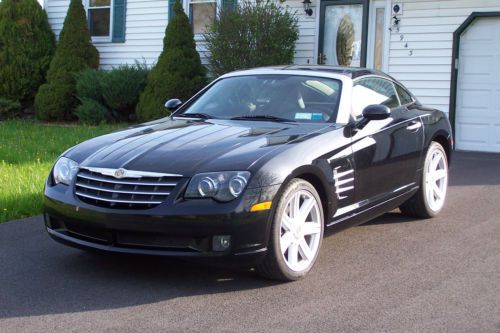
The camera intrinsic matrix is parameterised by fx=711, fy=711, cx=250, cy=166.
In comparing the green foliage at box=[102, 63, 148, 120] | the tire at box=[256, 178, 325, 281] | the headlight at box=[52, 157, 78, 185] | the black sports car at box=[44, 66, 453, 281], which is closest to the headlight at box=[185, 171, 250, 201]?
the black sports car at box=[44, 66, 453, 281]

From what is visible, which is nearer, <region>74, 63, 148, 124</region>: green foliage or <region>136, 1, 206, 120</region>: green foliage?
<region>136, 1, 206, 120</region>: green foliage

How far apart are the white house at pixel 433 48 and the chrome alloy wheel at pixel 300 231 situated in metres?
8.02

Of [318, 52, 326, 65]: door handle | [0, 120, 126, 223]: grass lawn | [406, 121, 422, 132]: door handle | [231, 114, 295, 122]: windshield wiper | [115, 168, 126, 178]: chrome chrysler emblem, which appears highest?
[318, 52, 326, 65]: door handle

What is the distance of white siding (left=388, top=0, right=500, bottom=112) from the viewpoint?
12227 mm

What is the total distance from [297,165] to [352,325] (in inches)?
46.4

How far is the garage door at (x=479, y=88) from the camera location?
1195 centimetres

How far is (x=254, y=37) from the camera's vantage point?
44.2 feet

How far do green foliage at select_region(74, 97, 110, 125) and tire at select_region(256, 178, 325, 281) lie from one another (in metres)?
10.8

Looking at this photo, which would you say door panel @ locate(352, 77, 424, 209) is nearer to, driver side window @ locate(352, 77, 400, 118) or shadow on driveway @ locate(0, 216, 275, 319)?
driver side window @ locate(352, 77, 400, 118)

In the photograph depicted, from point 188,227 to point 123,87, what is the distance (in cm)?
Answer: 1121

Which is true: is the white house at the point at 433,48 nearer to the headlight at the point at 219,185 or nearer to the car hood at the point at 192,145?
the car hood at the point at 192,145

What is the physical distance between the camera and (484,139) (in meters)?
12.1

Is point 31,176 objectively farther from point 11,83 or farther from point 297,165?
point 11,83

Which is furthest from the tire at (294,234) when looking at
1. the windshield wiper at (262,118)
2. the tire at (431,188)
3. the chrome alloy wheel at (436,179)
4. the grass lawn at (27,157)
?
the grass lawn at (27,157)
